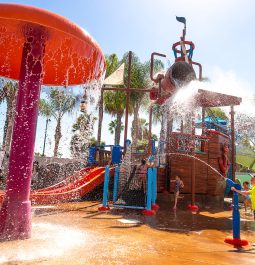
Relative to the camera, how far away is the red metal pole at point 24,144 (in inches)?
171

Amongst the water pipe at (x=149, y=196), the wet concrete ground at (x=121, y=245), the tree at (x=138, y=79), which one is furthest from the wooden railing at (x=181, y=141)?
the tree at (x=138, y=79)

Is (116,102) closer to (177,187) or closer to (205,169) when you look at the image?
(205,169)

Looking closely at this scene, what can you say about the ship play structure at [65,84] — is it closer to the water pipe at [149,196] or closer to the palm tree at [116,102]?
the water pipe at [149,196]

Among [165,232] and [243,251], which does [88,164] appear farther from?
[243,251]

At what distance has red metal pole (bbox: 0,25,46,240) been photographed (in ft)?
14.3

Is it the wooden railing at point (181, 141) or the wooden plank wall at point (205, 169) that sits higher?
A: the wooden railing at point (181, 141)

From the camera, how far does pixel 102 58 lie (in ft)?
16.9

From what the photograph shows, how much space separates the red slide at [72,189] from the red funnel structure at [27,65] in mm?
5689

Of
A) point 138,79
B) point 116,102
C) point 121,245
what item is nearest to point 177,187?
point 121,245

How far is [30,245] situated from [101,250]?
104cm

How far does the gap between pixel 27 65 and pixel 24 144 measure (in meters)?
1.41

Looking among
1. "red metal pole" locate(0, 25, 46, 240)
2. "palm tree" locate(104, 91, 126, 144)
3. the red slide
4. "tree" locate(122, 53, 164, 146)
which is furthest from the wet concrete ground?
"palm tree" locate(104, 91, 126, 144)

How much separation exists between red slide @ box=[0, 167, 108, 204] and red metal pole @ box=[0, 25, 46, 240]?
5670 millimetres

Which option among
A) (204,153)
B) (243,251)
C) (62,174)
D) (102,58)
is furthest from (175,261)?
(62,174)
